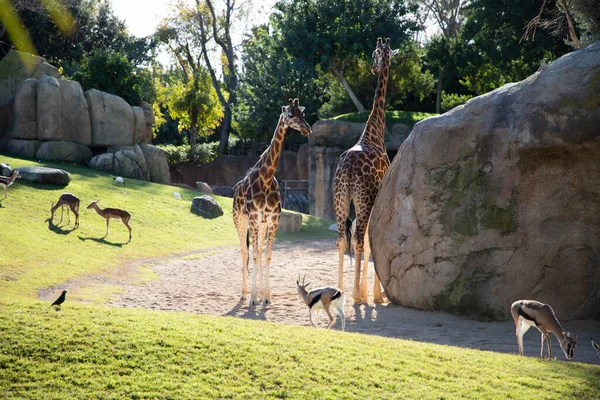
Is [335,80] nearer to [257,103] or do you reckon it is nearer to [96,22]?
[257,103]

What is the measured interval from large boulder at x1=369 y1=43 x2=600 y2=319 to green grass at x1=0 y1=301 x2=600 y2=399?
7.56 feet

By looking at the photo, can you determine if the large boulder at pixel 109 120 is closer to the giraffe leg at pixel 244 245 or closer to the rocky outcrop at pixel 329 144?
the rocky outcrop at pixel 329 144

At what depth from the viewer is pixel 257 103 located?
126 ft

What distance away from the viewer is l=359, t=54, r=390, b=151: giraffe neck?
13016mm

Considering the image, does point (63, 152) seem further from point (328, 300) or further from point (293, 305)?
point (328, 300)

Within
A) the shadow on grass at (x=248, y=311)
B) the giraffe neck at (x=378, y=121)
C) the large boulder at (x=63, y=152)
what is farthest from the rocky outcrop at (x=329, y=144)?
the shadow on grass at (x=248, y=311)

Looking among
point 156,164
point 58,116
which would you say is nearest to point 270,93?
point 156,164

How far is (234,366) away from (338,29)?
27752mm

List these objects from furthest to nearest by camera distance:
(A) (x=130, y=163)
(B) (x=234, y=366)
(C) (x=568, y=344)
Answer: (A) (x=130, y=163), (C) (x=568, y=344), (B) (x=234, y=366)

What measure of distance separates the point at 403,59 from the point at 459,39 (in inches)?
129

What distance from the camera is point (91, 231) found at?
17.4 metres

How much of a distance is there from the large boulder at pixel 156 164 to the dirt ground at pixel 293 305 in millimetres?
11460

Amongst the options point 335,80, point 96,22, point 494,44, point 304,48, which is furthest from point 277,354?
point 96,22

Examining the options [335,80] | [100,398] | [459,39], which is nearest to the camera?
[100,398]
